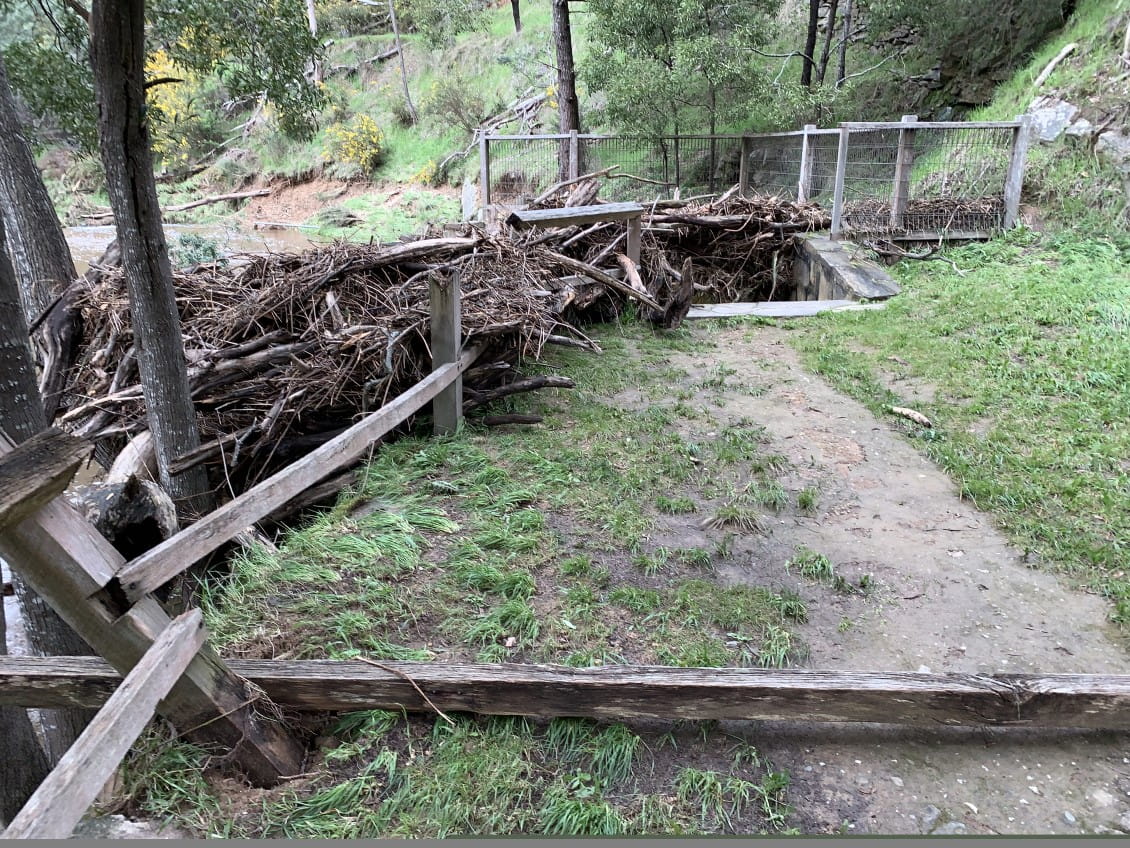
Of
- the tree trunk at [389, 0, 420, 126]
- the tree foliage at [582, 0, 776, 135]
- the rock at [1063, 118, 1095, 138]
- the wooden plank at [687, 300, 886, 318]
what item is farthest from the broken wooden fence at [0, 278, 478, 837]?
the tree trunk at [389, 0, 420, 126]

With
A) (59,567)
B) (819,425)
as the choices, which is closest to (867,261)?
(819,425)

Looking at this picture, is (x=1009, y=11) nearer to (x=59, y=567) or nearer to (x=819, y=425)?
(x=819, y=425)

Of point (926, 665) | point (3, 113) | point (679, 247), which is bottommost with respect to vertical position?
point (926, 665)

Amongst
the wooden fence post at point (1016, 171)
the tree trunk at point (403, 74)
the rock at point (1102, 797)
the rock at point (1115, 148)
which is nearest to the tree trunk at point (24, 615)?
the rock at point (1102, 797)

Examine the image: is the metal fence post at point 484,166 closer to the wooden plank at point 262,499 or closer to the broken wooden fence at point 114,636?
the wooden plank at point 262,499

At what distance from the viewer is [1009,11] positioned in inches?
609

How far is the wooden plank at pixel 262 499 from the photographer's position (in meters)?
2.43

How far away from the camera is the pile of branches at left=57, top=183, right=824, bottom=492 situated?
5.51m

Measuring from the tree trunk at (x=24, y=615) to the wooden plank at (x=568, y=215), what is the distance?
498cm

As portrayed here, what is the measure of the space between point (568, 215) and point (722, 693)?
20.3 ft

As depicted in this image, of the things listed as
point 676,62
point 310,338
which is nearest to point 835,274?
point 676,62

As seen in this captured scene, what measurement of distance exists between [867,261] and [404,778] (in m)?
10.0

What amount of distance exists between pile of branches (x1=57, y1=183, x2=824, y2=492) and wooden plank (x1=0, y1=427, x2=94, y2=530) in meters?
2.79

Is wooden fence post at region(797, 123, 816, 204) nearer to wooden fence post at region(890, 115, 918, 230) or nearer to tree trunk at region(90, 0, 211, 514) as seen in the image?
wooden fence post at region(890, 115, 918, 230)
